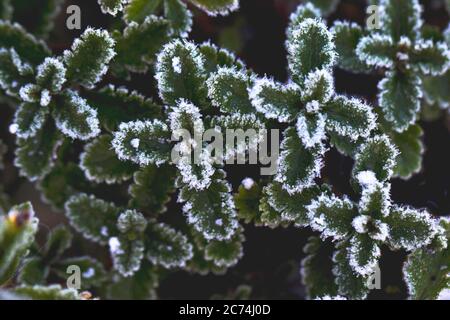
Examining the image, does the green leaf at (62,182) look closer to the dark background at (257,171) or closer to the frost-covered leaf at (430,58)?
the dark background at (257,171)

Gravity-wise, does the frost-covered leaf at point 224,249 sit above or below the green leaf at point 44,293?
above

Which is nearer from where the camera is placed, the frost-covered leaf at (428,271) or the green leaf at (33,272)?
the frost-covered leaf at (428,271)

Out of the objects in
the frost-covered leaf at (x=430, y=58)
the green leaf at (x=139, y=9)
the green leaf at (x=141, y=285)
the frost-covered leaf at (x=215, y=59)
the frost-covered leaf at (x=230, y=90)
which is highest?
the green leaf at (x=139, y=9)

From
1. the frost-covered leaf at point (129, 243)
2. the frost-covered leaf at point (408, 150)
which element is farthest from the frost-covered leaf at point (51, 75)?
the frost-covered leaf at point (408, 150)

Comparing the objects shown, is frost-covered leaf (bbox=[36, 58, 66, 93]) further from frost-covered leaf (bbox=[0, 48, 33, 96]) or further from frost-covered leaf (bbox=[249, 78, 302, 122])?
frost-covered leaf (bbox=[249, 78, 302, 122])

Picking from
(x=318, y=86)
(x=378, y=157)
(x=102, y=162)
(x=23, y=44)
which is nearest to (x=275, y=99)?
(x=318, y=86)

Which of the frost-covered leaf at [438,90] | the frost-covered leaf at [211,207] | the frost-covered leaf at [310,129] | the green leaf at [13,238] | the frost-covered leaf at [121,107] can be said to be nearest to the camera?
the green leaf at [13,238]
